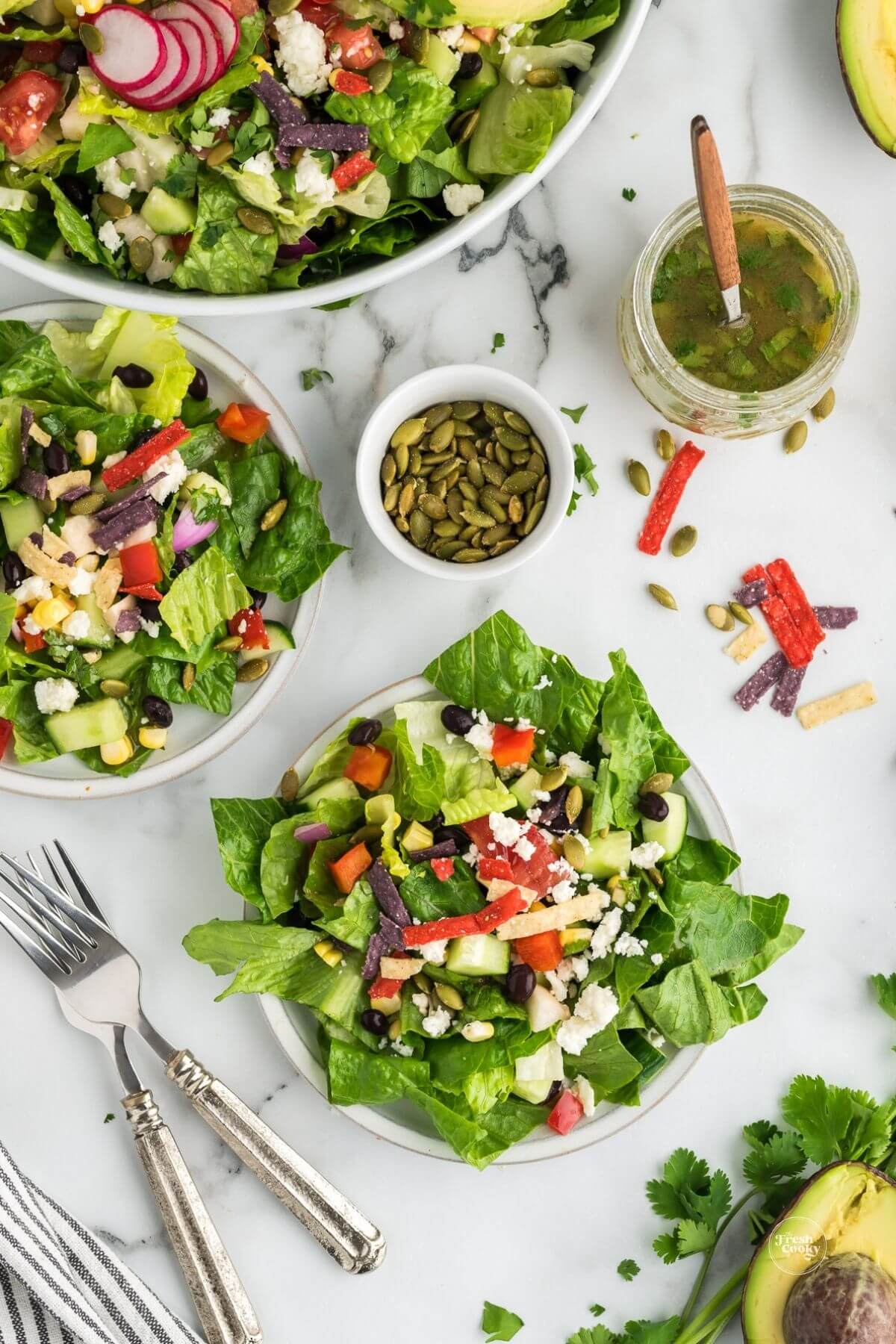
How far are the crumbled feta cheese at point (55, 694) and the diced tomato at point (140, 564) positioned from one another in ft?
0.76

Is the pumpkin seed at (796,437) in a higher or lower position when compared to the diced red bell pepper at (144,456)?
lower

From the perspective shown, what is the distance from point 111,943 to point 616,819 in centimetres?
105

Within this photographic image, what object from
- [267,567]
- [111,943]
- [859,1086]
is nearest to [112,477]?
[267,567]

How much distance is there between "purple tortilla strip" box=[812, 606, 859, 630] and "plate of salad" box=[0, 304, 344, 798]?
1.04 m

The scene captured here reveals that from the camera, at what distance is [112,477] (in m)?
2.23

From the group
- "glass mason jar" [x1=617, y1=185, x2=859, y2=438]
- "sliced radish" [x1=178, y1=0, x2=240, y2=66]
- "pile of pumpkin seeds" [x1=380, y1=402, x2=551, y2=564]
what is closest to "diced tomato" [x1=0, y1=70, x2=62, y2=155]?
"sliced radish" [x1=178, y1=0, x2=240, y2=66]

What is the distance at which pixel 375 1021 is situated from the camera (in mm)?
2311

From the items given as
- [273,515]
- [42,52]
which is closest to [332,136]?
[42,52]

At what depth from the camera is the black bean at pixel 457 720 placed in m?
2.33

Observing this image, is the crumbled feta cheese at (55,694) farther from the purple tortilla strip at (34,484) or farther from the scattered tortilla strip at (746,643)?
the scattered tortilla strip at (746,643)

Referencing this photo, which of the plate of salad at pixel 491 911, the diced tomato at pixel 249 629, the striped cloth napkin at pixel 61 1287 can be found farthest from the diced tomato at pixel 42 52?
the striped cloth napkin at pixel 61 1287

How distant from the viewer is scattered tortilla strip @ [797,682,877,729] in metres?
2.58

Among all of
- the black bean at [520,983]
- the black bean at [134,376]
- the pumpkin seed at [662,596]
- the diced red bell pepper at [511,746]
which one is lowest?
the black bean at [520,983]

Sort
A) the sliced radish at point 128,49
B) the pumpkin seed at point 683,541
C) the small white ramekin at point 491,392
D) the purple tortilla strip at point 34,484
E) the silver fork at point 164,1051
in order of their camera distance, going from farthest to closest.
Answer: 1. the pumpkin seed at point 683,541
2. the silver fork at point 164,1051
3. the small white ramekin at point 491,392
4. the purple tortilla strip at point 34,484
5. the sliced radish at point 128,49
